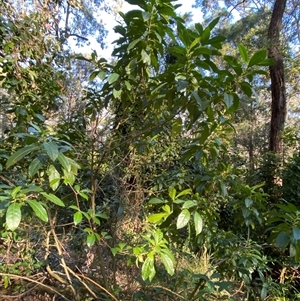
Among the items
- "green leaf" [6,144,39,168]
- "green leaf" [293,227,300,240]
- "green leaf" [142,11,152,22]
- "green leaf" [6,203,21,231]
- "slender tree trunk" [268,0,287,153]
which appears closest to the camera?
"green leaf" [6,203,21,231]

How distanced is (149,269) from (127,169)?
136 cm

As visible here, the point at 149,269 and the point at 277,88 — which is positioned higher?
the point at 277,88

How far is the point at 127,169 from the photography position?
2.36 meters

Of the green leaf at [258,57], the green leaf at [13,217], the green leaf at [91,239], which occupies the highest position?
the green leaf at [258,57]

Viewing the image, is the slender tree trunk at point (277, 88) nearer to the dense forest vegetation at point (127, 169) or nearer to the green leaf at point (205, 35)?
the dense forest vegetation at point (127, 169)

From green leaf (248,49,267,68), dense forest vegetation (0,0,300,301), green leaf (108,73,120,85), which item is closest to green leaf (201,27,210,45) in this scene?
dense forest vegetation (0,0,300,301)

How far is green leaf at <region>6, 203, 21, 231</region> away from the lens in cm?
73

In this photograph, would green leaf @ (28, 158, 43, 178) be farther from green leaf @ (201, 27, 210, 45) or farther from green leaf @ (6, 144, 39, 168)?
green leaf @ (201, 27, 210, 45)

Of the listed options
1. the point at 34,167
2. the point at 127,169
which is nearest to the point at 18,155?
the point at 34,167

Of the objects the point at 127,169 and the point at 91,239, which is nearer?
the point at 91,239

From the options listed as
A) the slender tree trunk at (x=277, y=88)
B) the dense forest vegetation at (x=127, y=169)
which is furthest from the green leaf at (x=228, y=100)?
the slender tree trunk at (x=277, y=88)

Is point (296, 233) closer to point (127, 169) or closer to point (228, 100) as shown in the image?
point (228, 100)

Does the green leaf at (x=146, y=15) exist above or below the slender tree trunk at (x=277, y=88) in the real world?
below

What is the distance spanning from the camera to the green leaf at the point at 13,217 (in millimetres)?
735
